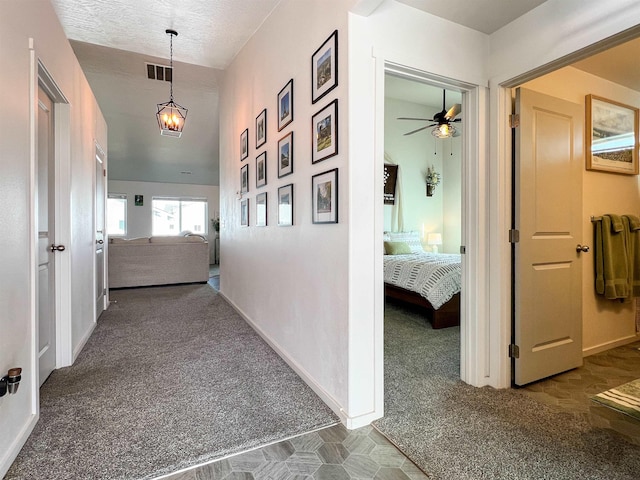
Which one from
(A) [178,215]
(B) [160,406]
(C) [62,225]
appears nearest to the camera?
(B) [160,406]

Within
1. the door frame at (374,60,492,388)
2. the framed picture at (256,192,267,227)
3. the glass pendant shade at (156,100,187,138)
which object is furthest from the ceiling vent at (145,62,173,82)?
the door frame at (374,60,492,388)

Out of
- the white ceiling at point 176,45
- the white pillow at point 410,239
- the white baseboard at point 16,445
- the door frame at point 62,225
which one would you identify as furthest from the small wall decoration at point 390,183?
the white baseboard at point 16,445

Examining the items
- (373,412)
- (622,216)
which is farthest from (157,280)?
(622,216)

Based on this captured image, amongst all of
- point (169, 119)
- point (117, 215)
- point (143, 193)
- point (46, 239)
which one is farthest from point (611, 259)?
point (117, 215)

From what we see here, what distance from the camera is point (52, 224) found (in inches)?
95.0

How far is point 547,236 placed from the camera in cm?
225

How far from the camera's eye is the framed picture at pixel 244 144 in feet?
11.7

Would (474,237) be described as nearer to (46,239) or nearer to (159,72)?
(46,239)

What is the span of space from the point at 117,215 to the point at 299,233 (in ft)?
29.7

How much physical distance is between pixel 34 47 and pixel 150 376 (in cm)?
211

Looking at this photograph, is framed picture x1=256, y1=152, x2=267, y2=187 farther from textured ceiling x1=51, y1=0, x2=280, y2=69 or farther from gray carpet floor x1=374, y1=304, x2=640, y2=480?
gray carpet floor x1=374, y1=304, x2=640, y2=480

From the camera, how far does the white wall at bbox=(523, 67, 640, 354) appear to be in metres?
2.71

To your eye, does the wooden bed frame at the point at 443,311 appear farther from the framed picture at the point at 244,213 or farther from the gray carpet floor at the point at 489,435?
the framed picture at the point at 244,213

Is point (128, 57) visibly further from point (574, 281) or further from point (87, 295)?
point (574, 281)
